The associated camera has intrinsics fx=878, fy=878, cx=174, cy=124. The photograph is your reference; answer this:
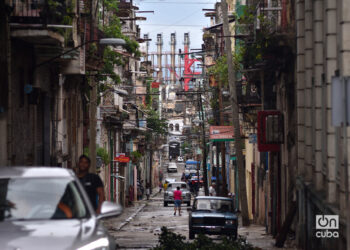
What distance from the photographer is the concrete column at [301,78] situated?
22.1m

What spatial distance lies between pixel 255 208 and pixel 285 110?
14981 mm

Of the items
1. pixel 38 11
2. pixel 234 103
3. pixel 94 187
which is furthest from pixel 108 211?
pixel 234 103

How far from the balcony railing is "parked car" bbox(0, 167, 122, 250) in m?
9.98

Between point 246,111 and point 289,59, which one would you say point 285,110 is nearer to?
point 289,59

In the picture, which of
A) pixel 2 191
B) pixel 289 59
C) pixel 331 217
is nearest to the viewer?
pixel 2 191

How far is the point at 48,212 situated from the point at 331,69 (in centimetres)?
811

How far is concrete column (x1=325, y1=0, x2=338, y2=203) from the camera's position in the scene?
52.6 feet

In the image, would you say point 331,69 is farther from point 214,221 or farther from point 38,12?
point 214,221

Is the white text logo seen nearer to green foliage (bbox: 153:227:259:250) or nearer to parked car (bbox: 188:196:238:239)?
green foliage (bbox: 153:227:259:250)

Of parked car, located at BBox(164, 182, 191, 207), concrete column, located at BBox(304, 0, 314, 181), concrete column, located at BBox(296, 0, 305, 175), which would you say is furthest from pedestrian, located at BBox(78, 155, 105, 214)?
parked car, located at BBox(164, 182, 191, 207)

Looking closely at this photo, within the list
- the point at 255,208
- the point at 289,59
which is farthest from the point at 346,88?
the point at 255,208

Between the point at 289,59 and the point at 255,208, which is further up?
the point at 289,59

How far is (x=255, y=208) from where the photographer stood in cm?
4297

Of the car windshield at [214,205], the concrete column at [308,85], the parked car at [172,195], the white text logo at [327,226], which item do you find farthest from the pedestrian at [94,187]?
the parked car at [172,195]
